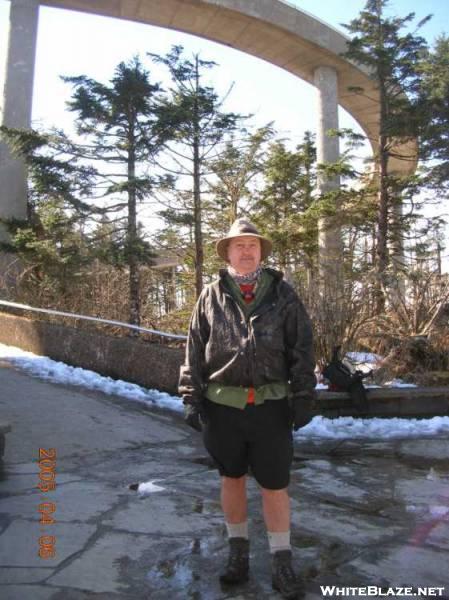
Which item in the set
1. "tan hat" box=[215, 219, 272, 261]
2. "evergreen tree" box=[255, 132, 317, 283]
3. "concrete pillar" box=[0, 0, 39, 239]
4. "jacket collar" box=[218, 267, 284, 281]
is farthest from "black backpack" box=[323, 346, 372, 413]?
"concrete pillar" box=[0, 0, 39, 239]

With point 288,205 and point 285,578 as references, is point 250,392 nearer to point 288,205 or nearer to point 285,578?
point 285,578

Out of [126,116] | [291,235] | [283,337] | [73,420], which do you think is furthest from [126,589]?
[291,235]

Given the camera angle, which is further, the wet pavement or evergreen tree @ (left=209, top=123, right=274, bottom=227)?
evergreen tree @ (left=209, top=123, right=274, bottom=227)

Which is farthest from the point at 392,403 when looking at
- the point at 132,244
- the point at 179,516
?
the point at 132,244

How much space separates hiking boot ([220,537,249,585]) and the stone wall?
4.64 meters

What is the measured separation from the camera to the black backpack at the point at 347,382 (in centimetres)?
677

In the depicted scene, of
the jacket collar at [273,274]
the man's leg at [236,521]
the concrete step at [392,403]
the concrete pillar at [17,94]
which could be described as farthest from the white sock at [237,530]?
the concrete pillar at [17,94]

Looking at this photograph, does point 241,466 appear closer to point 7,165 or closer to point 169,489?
point 169,489

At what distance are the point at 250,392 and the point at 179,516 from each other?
49.2 inches

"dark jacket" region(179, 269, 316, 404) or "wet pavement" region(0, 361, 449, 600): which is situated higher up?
"dark jacket" region(179, 269, 316, 404)

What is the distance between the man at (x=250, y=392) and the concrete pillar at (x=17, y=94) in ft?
46.1

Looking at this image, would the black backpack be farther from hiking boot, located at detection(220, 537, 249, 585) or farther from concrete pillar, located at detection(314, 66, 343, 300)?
concrete pillar, located at detection(314, 66, 343, 300)

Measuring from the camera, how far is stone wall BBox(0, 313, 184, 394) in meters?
7.74

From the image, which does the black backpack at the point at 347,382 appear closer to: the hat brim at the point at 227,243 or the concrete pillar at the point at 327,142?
the hat brim at the point at 227,243
